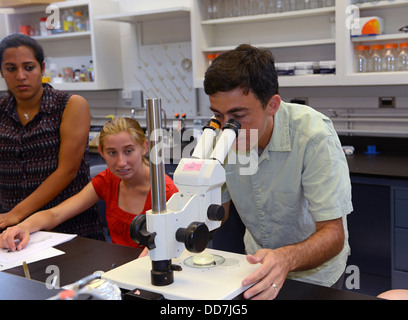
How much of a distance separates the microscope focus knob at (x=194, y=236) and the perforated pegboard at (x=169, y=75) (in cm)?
304

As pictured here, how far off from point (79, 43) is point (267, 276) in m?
3.95

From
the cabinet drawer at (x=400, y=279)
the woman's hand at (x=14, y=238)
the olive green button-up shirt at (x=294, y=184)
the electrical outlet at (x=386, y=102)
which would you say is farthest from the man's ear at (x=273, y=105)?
the electrical outlet at (x=386, y=102)

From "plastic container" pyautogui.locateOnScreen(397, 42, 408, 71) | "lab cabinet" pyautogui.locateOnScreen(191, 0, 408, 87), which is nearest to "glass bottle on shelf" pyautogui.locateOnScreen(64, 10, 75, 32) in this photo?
"lab cabinet" pyautogui.locateOnScreen(191, 0, 408, 87)

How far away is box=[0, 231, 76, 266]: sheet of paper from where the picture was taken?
1481 millimetres

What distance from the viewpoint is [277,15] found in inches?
126

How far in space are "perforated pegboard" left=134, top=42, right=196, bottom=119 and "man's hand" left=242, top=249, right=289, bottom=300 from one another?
2949 mm

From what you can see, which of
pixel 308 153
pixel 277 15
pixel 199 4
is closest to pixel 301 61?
pixel 277 15

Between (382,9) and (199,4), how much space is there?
4.19 feet

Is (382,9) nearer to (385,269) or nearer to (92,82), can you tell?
(385,269)

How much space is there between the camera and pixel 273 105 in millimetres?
1415

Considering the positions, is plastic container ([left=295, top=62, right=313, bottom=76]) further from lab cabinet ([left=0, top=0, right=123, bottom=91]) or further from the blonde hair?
lab cabinet ([left=0, top=0, right=123, bottom=91])

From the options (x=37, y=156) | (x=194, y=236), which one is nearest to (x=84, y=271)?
(x=194, y=236)

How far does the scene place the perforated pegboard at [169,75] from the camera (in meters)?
4.01
